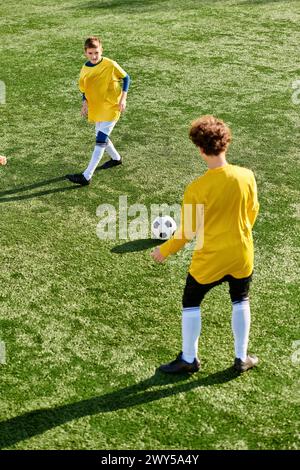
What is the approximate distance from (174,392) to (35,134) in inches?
233

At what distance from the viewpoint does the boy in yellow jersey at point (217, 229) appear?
382 centimetres

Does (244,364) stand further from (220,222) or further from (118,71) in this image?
(118,71)

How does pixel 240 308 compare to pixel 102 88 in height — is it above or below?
below

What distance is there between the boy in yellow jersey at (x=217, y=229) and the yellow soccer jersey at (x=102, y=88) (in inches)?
143

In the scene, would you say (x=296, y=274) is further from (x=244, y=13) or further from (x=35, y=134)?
(x=244, y=13)

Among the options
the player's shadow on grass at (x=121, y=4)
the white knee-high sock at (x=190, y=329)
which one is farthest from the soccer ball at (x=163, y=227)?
the player's shadow on grass at (x=121, y=4)

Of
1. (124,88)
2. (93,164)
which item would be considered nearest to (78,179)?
(93,164)

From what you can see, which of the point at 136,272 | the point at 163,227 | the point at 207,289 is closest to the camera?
the point at 207,289

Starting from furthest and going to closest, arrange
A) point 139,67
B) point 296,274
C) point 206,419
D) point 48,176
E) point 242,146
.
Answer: point 139,67
point 242,146
point 48,176
point 296,274
point 206,419

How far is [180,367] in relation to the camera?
4504 mm

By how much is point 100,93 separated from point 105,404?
4330 millimetres

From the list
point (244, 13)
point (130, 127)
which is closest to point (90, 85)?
point (130, 127)

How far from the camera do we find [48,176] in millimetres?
7875
